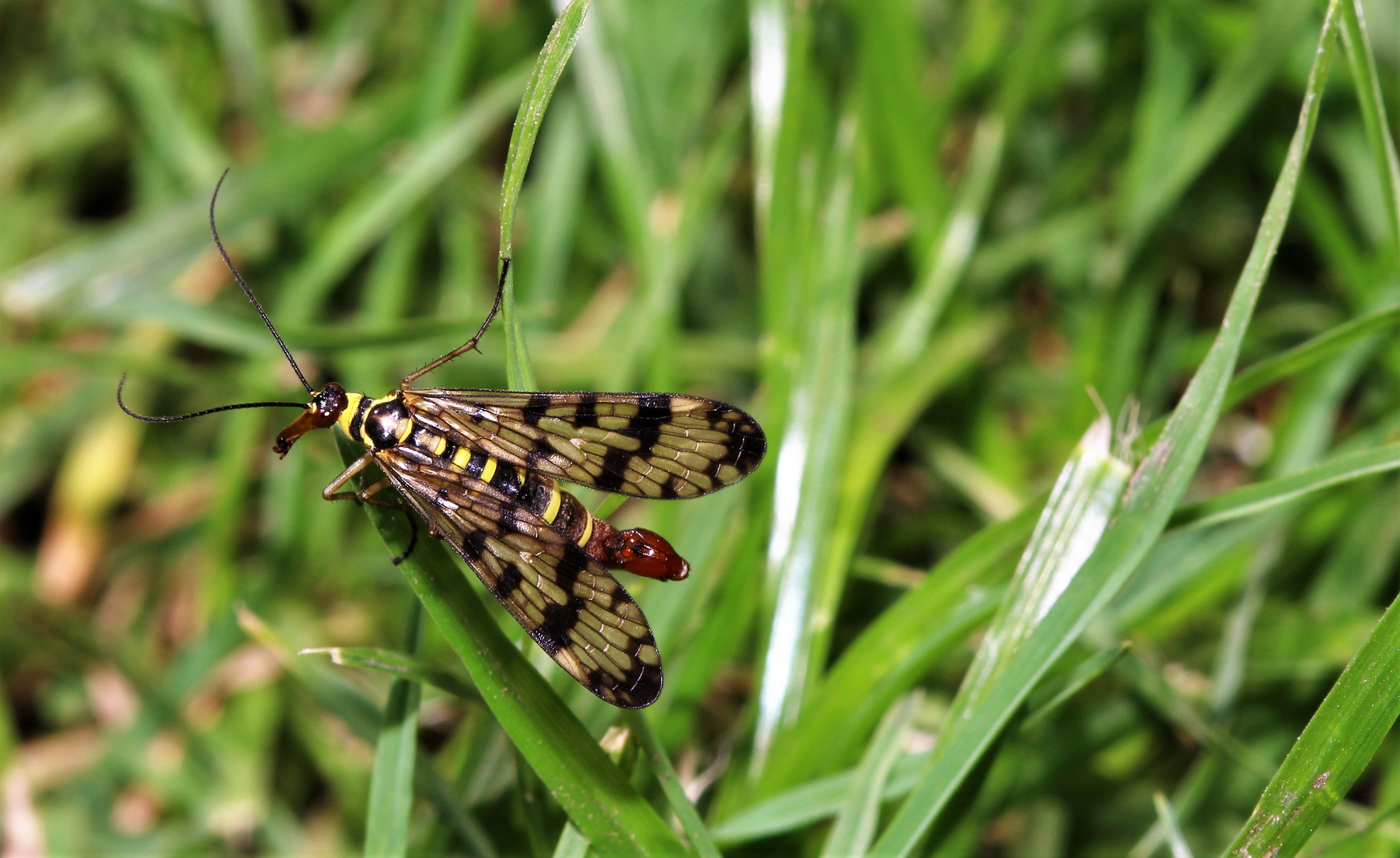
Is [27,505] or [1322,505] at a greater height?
[27,505]

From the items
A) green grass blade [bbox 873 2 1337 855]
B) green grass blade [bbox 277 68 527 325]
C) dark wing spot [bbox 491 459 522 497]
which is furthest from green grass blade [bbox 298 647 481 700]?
green grass blade [bbox 277 68 527 325]

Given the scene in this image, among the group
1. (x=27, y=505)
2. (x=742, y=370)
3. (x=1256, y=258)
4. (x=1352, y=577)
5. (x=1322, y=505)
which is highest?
(x=27, y=505)

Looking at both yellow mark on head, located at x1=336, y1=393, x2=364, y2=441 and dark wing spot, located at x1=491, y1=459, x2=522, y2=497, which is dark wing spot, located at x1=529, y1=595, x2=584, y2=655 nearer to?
dark wing spot, located at x1=491, y1=459, x2=522, y2=497

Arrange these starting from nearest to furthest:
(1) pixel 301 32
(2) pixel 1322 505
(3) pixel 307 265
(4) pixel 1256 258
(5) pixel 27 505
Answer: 1. (4) pixel 1256 258
2. (2) pixel 1322 505
3. (3) pixel 307 265
4. (5) pixel 27 505
5. (1) pixel 301 32

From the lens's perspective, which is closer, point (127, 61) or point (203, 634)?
point (203, 634)

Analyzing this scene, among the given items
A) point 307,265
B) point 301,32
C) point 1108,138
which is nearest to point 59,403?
point 307,265

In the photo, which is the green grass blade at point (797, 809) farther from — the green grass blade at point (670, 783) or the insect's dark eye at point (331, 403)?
the insect's dark eye at point (331, 403)

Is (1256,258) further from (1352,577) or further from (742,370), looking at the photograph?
(742,370)

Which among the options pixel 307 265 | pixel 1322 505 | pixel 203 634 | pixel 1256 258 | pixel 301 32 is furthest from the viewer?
pixel 301 32
